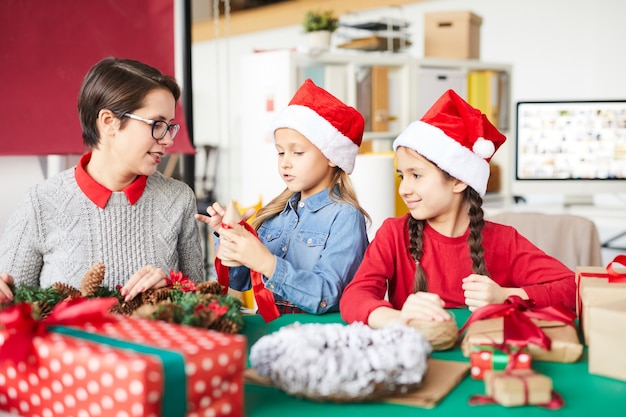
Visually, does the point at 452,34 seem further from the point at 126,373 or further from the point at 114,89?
the point at 126,373

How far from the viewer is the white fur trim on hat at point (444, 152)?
1.65m

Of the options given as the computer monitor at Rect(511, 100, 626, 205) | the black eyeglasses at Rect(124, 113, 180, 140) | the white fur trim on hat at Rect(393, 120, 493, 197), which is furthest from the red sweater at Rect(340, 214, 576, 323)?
the computer monitor at Rect(511, 100, 626, 205)

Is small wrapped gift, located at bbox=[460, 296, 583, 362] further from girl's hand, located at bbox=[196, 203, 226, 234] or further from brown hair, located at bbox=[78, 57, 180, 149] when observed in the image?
brown hair, located at bbox=[78, 57, 180, 149]

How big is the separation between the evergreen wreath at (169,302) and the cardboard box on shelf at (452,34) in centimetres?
356

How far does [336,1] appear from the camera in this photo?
23.7 feet

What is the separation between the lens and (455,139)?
1657 mm

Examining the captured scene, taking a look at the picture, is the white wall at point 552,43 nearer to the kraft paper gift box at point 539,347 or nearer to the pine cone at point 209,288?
the pine cone at point 209,288

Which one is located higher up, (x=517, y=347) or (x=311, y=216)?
(x=311, y=216)

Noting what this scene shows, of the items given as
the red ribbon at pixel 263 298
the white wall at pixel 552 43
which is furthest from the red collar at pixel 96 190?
the white wall at pixel 552 43

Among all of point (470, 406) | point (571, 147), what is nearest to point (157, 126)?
point (470, 406)

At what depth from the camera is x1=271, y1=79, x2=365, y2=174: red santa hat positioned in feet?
6.14

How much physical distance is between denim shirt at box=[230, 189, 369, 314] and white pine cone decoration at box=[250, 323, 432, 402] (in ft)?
1.80

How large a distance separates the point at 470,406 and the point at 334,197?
0.95 meters

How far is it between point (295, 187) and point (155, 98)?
42cm
